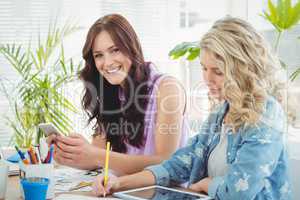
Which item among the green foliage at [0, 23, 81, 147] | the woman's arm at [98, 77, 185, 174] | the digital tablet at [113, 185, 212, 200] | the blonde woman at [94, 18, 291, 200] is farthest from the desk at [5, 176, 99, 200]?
the green foliage at [0, 23, 81, 147]

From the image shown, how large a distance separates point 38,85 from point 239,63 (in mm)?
2185

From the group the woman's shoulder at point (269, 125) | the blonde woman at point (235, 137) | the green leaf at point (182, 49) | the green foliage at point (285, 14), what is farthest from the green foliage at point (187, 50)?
the woman's shoulder at point (269, 125)

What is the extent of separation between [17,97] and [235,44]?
2442mm

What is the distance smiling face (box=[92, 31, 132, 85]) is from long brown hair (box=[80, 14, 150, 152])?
0.02 m

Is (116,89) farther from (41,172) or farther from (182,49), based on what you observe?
(41,172)

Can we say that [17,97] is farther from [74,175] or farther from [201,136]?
[201,136]

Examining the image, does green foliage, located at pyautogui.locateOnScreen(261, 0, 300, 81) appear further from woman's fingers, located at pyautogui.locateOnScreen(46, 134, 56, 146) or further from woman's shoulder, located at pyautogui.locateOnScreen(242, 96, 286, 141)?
woman's fingers, located at pyautogui.locateOnScreen(46, 134, 56, 146)

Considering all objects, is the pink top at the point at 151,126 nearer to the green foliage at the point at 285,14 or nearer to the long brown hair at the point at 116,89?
the long brown hair at the point at 116,89

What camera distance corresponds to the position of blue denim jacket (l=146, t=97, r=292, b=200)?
4.99ft

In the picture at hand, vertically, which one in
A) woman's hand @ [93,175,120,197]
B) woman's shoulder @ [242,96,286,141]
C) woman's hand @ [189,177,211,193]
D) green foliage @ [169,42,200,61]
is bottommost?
woman's hand @ [189,177,211,193]

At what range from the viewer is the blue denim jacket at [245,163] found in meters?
1.52

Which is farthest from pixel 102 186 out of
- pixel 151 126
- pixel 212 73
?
pixel 151 126

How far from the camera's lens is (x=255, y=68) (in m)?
1.69

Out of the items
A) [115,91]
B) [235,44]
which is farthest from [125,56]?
[235,44]
